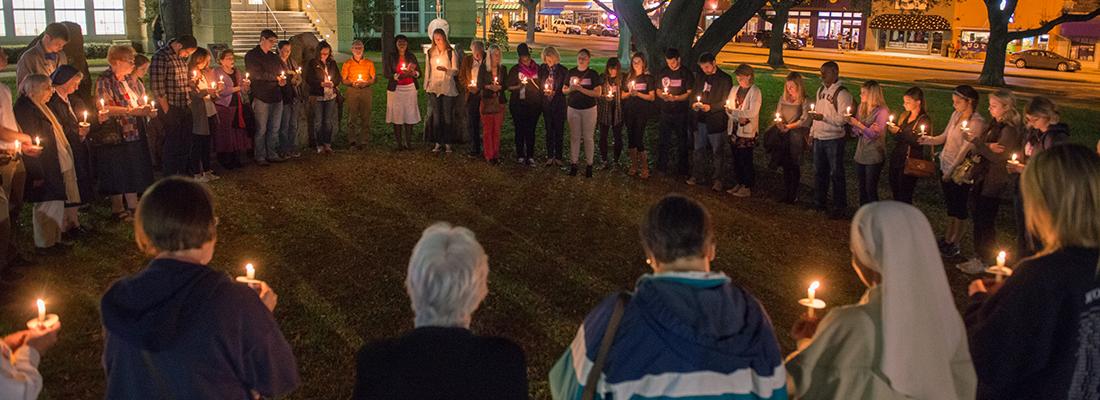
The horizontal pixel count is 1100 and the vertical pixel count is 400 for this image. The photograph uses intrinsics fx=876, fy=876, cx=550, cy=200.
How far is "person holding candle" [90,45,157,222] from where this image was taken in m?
8.77

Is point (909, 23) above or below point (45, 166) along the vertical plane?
above

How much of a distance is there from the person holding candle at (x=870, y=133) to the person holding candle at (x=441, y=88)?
5.97 meters

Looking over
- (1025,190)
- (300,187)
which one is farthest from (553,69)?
(1025,190)

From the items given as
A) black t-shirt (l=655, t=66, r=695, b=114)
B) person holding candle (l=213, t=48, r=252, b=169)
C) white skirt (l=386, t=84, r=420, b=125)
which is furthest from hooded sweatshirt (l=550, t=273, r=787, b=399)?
white skirt (l=386, t=84, r=420, b=125)

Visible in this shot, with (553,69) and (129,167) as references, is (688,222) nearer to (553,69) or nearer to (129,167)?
(129,167)

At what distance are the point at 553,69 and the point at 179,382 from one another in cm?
922

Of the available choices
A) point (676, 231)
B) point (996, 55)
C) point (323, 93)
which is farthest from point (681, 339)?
point (996, 55)

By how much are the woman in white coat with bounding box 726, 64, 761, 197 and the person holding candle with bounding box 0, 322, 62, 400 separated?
8.47m

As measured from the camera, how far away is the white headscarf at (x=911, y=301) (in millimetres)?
2754

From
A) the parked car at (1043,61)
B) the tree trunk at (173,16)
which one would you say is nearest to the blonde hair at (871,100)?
the tree trunk at (173,16)

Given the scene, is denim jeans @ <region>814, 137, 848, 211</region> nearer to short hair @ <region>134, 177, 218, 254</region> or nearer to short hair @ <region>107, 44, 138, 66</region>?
short hair @ <region>107, 44, 138, 66</region>

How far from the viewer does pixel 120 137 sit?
8.84 meters

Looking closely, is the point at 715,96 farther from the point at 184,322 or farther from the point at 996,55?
the point at 996,55

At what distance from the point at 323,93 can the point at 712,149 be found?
5.72 m
